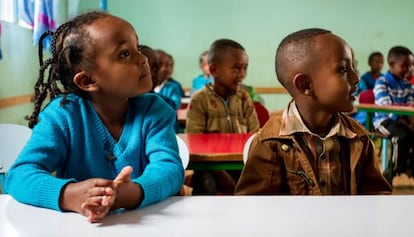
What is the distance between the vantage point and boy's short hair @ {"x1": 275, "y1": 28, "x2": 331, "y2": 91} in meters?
1.35

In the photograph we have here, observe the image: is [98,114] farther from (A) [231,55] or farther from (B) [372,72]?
(B) [372,72]

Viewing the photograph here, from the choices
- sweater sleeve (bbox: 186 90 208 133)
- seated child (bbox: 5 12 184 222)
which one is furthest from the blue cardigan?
sweater sleeve (bbox: 186 90 208 133)

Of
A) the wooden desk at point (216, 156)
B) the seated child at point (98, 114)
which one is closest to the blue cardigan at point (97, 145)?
the seated child at point (98, 114)

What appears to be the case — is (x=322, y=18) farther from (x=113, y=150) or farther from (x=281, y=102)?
(x=113, y=150)

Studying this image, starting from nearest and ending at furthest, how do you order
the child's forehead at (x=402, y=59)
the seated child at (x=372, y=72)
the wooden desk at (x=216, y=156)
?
the wooden desk at (x=216, y=156) → the child's forehead at (x=402, y=59) → the seated child at (x=372, y=72)

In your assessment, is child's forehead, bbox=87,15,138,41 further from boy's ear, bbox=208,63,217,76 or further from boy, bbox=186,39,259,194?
boy's ear, bbox=208,63,217,76

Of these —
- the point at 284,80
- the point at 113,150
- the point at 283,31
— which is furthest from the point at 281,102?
the point at 113,150

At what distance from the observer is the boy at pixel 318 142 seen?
4.27 ft

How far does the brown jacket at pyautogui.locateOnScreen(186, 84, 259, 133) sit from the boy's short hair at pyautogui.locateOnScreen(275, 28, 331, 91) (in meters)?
1.25

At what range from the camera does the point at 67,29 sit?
1.12 metres

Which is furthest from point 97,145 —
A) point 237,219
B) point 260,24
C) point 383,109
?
point 260,24

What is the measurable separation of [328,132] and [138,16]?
19.4 feet

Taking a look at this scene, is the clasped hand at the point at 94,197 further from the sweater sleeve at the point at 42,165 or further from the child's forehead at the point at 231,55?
the child's forehead at the point at 231,55

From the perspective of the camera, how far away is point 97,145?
106cm
